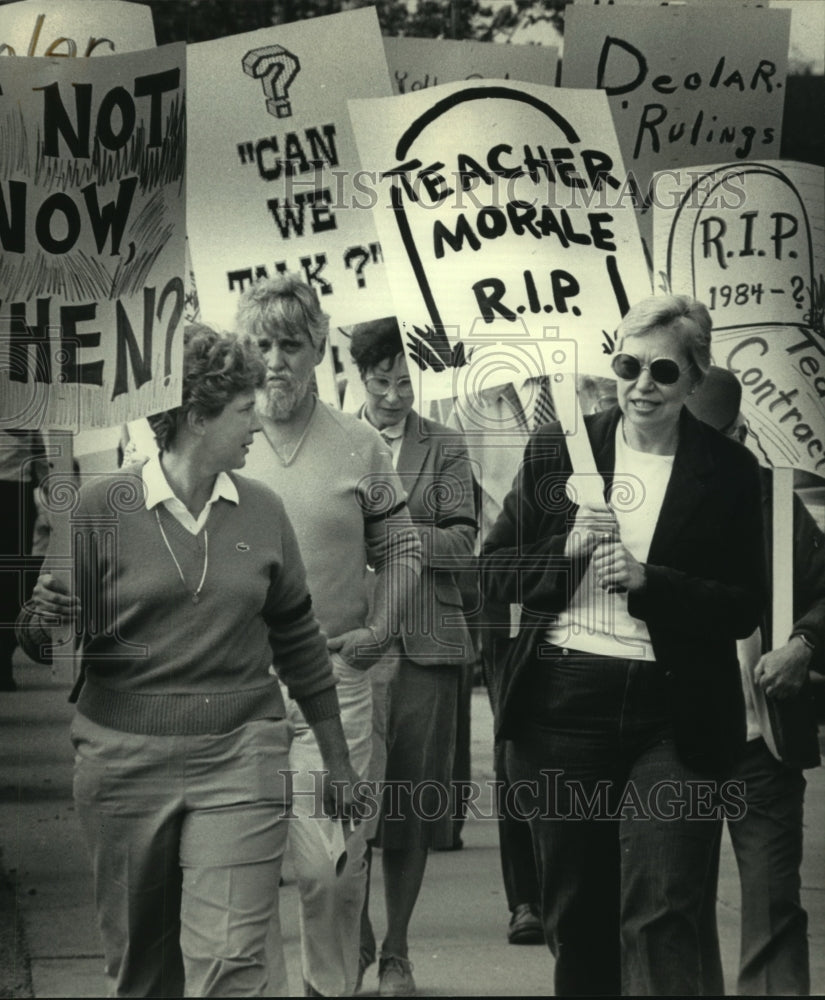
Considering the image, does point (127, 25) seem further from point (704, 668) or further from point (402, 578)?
point (704, 668)

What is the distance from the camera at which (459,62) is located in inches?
190

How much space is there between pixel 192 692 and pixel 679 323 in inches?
66.6

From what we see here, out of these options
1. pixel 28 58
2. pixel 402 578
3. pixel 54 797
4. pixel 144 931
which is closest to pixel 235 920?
pixel 144 931

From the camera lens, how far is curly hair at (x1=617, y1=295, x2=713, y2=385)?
4840 millimetres

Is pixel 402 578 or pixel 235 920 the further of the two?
pixel 402 578

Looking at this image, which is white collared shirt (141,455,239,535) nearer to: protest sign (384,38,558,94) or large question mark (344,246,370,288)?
large question mark (344,246,370,288)

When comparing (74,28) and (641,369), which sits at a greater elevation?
(74,28)

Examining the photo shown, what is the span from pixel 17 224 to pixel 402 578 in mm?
1417

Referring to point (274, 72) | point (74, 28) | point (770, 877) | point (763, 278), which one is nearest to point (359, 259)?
point (274, 72)

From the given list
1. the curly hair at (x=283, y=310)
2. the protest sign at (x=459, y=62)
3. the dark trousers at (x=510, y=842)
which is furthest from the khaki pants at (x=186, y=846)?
the protest sign at (x=459, y=62)

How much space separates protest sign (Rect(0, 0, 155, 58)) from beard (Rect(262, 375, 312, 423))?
38.5 inches

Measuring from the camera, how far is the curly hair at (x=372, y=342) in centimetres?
479

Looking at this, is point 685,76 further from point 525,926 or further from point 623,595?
point 525,926

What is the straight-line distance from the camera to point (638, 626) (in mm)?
4801
